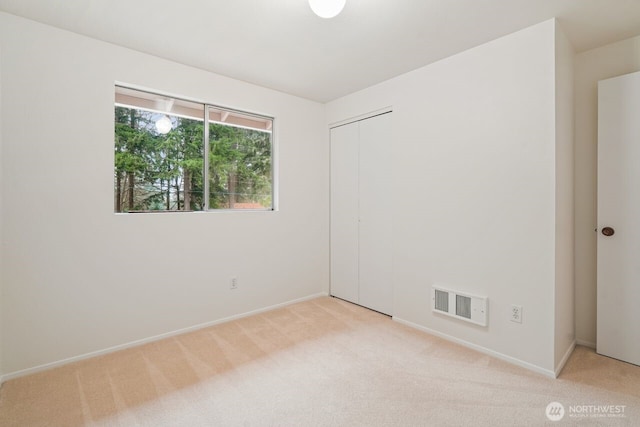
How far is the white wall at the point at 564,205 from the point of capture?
6.88 feet

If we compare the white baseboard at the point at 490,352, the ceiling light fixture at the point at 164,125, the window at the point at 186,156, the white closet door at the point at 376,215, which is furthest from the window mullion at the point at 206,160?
the white baseboard at the point at 490,352

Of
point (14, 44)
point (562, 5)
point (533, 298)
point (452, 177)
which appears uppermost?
point (562, 5)

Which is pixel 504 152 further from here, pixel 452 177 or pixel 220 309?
pixel 220 309

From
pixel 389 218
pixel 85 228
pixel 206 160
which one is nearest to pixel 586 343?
pixel 389 218

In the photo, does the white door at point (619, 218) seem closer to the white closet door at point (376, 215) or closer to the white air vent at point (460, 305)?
the white air vent at point (460, 305)

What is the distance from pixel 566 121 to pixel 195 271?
3339mm

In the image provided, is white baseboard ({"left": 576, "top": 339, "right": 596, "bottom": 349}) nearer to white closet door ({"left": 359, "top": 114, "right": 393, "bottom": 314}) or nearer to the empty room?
the empty room

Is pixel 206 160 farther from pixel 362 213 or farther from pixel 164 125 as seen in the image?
pixel 362 213

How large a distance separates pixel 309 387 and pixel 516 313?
1594 mm

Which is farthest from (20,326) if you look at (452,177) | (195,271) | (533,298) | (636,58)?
(636,58)

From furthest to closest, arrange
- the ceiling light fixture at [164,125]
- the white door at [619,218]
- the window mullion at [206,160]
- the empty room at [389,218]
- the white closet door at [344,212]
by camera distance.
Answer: the white closet door at [344,212], the window mullion at [206,160], the ceiling light fixture at [164,125], the white door at [619,218], the empty room at [389,218]

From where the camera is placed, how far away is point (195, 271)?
2.85 meters

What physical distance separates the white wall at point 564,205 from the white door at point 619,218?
0.58 ft

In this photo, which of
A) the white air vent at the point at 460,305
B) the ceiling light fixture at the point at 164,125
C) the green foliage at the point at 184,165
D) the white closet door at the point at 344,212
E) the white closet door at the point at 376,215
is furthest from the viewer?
the white closet door at the point at 344,212
